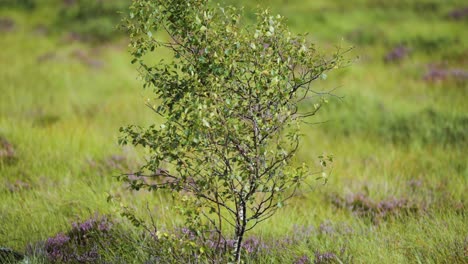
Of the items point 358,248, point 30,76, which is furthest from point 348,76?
point 358,248

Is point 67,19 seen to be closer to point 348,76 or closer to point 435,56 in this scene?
point 348,76

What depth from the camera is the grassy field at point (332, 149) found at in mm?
5289

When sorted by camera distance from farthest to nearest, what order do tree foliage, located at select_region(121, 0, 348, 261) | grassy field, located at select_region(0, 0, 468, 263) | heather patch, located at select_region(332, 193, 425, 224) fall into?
1. heather patch, located at select_region(332, 193, 425, 224)
2. grassy field, located at select_region(0, 0, 468, 263)
3. tree foliage, located at select_region(121, 0, 348, 261)

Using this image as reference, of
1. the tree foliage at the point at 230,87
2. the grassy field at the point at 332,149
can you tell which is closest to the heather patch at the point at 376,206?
the grassy field at the point at 332,149

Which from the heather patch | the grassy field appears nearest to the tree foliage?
the grassy field

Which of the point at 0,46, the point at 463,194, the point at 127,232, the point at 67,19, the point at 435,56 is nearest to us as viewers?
the point at 127,232

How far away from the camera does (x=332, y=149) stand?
9023 mm

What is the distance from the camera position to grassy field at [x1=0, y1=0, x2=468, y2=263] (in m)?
5.29

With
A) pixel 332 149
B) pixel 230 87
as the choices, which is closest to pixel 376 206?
pixel 332 149

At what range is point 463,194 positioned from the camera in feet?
21.6

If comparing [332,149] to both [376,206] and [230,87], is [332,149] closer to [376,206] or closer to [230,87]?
[376,206]

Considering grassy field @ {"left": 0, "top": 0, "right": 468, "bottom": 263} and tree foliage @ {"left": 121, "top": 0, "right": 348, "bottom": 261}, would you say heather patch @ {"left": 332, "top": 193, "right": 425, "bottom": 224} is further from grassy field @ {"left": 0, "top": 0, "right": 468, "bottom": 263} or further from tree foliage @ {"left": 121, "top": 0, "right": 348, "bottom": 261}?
tree foliage @ {"left": 121, "top": 0, "right": 348, "bottom": 261}

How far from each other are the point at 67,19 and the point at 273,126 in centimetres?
2133

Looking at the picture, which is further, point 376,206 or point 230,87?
point 376,206
